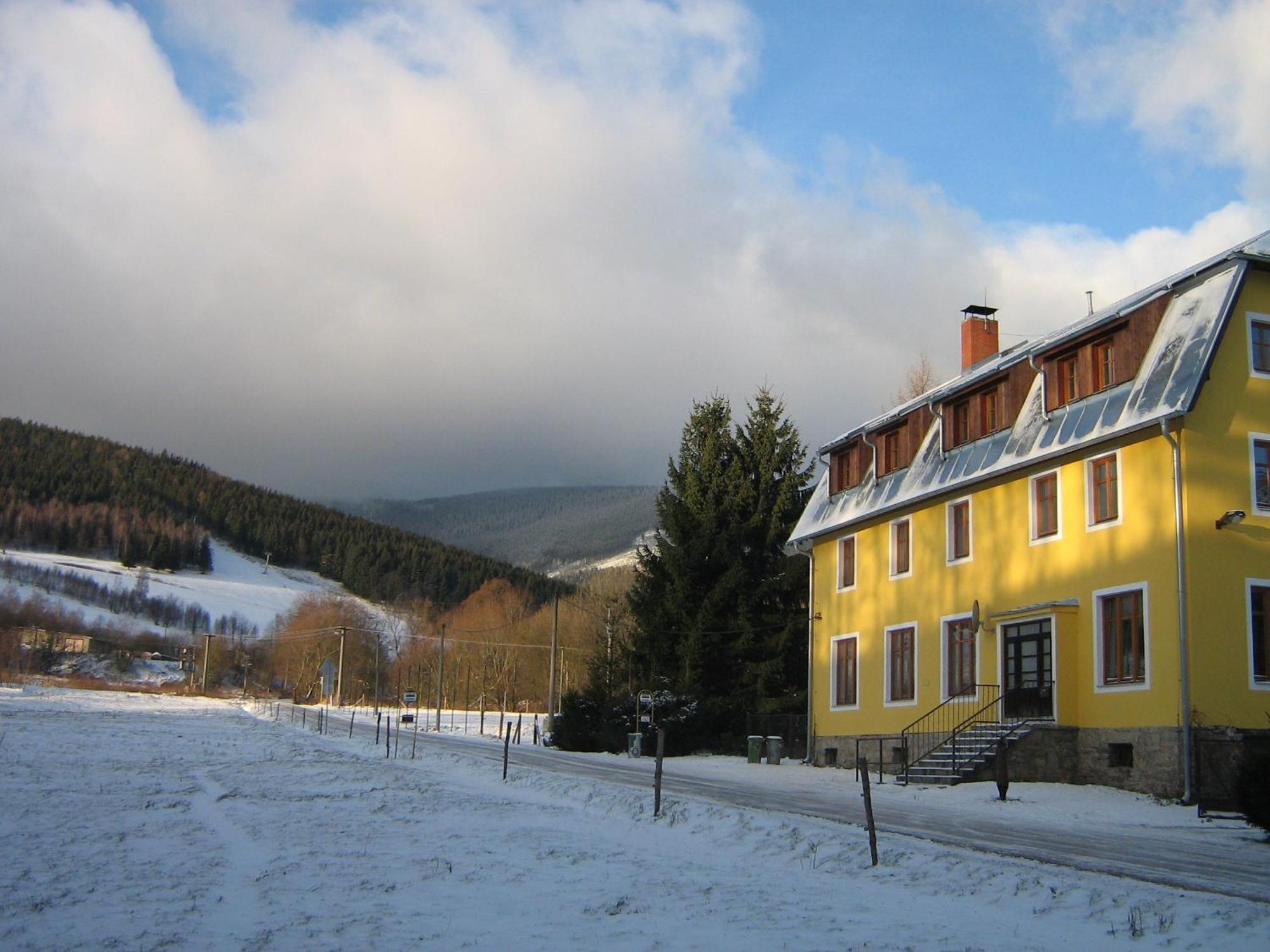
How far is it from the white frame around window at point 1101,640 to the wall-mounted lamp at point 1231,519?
1774 millimetres

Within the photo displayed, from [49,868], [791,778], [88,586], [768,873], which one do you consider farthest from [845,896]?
[88,586]

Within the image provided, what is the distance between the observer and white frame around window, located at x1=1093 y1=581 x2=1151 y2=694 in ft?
79.5

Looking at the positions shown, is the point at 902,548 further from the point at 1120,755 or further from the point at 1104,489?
the point at 1120,755

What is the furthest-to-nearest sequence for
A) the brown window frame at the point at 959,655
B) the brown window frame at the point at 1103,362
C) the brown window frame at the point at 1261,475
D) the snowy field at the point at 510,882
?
the brown window frame at the point at 959,655 → the brown window frame at the point at 1103,362 → the brown window frame at the point at 1261,475 → the snowy field at the point at 510,882

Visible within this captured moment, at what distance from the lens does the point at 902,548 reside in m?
33.6

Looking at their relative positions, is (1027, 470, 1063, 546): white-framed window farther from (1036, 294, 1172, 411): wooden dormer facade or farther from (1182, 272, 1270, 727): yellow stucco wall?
(1182, 272, 1270, 727): yellow stucco wall

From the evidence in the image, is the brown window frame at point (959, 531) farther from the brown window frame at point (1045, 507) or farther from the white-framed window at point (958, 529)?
the brown window frame at point (1045, 507)

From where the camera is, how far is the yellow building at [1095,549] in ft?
77.3

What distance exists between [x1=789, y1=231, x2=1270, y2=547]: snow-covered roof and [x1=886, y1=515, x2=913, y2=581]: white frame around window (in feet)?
1.54

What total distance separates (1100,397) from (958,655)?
778cm

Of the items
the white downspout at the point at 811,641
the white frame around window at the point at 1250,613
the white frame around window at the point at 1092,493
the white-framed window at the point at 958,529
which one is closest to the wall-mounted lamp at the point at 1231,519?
the white frame around window at the point at 1250,613

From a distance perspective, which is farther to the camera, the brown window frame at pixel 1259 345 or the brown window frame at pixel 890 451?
the brown window frame at pixel 890 451

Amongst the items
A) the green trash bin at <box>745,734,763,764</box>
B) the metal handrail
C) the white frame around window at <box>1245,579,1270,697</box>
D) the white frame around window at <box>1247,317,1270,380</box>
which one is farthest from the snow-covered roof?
the green trash bin at <box>745,734,763,764</box>

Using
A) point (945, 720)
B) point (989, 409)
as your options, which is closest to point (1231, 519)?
point (989, 409)
